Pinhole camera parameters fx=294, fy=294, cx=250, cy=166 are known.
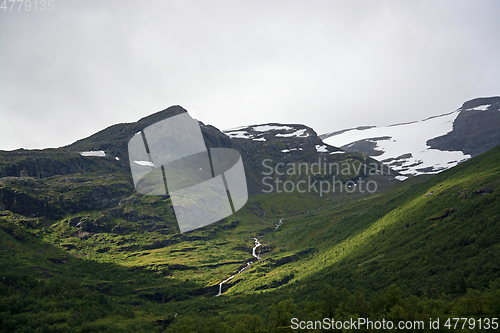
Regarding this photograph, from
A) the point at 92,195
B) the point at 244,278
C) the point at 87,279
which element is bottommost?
the point at 244,278

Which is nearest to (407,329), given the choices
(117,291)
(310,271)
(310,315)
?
(310,315)

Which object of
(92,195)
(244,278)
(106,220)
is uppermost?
(92,195)

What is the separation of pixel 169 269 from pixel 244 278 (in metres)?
36.9

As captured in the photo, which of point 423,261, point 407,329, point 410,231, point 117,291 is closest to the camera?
point 407,329

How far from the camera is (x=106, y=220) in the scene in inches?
6978

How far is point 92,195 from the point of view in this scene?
196250 mm

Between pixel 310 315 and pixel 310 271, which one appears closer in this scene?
pixel 310 315

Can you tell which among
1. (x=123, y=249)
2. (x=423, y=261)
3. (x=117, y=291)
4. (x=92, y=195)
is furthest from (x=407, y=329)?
(x=92, y=195)

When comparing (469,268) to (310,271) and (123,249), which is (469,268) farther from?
(123,249)

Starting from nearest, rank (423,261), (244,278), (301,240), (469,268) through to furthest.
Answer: (469,268) < (423,261) < (244,278) < (301,240)

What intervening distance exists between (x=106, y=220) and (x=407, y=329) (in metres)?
170

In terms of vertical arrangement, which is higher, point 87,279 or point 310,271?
point 87,279

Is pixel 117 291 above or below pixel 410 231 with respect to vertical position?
below

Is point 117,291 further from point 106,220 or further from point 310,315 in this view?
point 310,315
